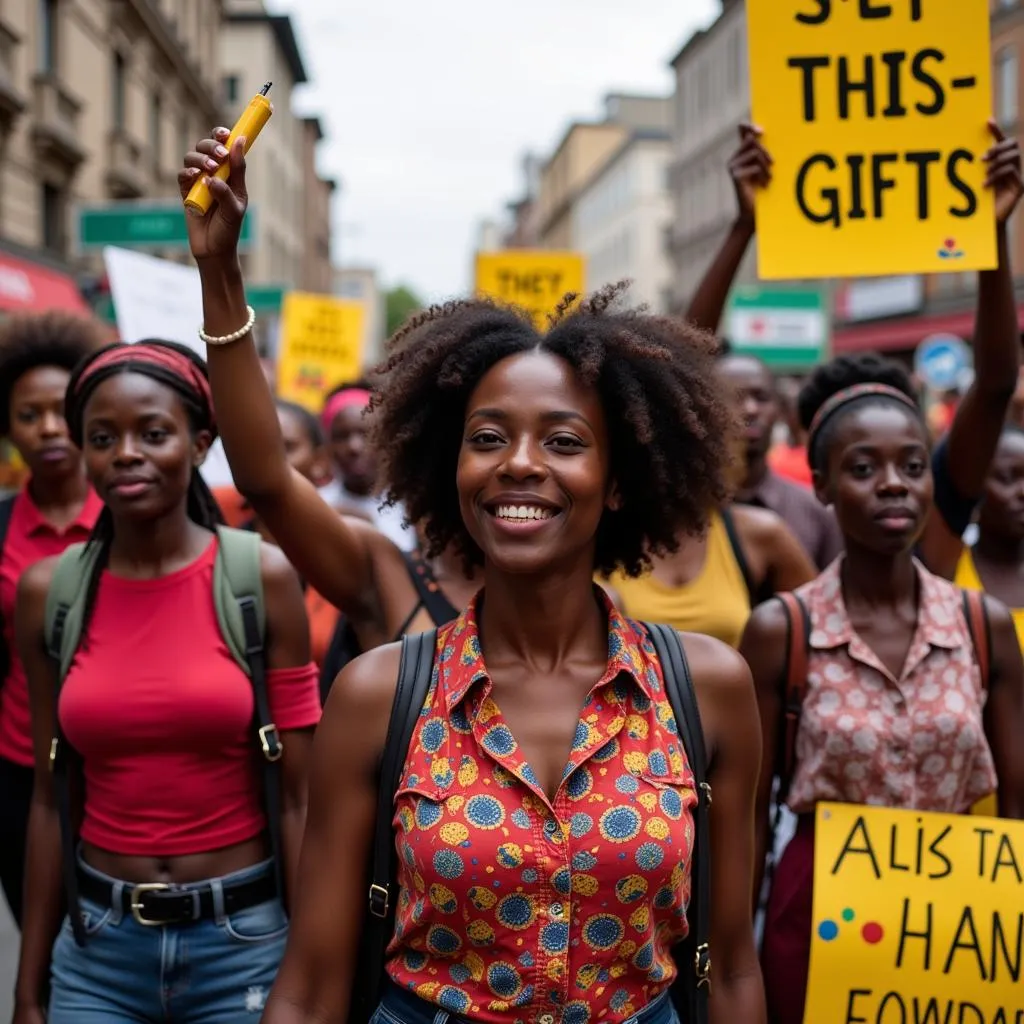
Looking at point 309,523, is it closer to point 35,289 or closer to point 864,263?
point 864,263

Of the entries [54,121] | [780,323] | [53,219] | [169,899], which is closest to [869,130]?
[169,899]

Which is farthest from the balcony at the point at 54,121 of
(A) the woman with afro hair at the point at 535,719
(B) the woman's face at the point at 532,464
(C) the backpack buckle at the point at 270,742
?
(B) the woman's face at the point at 532,464

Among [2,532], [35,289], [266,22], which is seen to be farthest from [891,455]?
[266,22]

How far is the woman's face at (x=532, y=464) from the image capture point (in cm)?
211

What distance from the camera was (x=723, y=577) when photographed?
12.1 ft

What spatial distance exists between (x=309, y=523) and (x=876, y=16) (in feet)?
6.62

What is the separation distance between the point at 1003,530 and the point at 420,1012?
2751 millimetres

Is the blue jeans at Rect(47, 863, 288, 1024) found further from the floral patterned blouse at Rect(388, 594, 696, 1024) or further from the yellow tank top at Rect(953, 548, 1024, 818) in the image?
the yellow tank top at Rect(953, 548, 1024, 818)

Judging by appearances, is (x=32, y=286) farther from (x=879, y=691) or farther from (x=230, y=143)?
(x=879, y=691)

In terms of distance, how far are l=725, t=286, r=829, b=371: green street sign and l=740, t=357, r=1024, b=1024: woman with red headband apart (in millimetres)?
11960

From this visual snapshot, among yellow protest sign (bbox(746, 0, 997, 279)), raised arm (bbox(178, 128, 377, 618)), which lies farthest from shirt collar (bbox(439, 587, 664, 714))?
yellow protest sign (bbox(746, 0, 997, 279))

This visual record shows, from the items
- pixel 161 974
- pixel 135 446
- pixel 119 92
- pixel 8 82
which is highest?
pixel 119 92

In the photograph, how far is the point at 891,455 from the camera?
3119 millimetres

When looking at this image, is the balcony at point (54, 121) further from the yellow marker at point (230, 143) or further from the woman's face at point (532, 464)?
the woman's face at point (532, 464)
